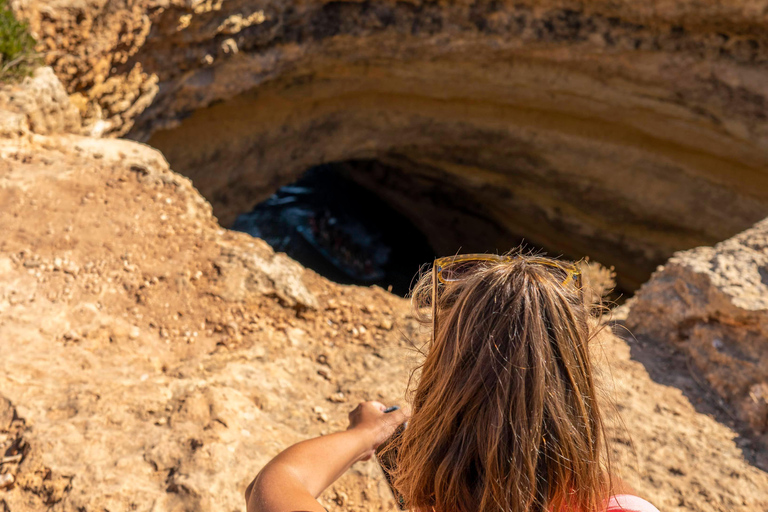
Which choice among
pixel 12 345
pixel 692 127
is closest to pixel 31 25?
pixel 12 345

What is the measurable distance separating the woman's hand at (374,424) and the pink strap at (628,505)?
1.65 feet

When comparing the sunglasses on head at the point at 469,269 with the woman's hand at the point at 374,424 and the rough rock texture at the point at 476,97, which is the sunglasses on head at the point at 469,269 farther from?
the rough rock texture at the point at 476,97

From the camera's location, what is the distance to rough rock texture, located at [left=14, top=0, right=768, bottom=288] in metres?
3.69

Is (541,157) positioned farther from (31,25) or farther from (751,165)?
(31,25)

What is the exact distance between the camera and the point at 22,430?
1.39 m

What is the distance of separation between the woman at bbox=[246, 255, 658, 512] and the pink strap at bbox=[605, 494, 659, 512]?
3cm

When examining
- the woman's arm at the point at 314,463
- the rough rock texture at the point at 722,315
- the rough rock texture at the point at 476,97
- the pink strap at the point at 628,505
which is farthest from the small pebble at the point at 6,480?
the rough rock texture at the point at 476,97

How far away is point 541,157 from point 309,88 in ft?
7.93

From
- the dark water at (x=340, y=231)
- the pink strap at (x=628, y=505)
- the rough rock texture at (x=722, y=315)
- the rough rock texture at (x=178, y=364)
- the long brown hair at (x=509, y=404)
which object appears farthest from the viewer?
the dark water at (x=340, y=231)

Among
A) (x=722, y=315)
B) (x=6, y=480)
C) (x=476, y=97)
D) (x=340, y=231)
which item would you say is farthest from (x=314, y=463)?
(x=340, y=231)

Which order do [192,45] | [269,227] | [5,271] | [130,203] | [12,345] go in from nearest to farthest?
[12,345]
[5,271]
[130,203]
[192,45]
[269,227]

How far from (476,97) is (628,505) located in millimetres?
4660

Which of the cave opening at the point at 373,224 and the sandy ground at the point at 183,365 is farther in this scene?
the cave opening at the point at 373,224

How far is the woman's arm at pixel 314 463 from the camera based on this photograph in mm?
979
